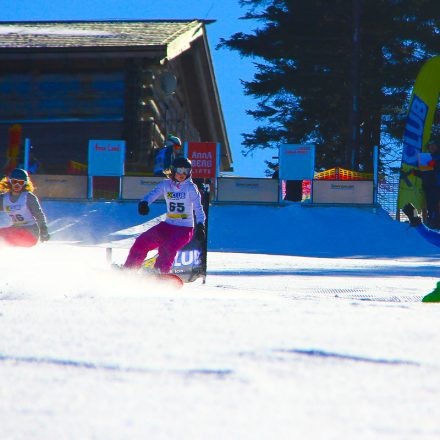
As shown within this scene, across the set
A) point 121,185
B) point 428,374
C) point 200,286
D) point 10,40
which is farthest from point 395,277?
point 10,40

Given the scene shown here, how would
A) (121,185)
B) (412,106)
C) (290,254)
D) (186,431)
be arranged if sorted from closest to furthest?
(186,431) → (290,254) → (412,106) → (121,185)

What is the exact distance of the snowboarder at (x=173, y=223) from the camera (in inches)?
314

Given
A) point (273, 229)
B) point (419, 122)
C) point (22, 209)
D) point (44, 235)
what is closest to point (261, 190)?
point (273, 229)

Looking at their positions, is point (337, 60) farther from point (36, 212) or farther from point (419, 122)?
point (36, 212)

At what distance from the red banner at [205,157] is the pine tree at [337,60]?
909cm

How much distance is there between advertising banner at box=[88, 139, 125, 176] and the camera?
Answer: 19.8 meters

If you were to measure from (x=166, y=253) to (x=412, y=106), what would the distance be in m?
11.7

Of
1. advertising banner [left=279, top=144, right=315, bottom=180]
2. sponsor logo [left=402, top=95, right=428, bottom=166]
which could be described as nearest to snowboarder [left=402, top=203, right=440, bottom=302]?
sponsor logo [left=402, top=95, right=428, bottom=166]

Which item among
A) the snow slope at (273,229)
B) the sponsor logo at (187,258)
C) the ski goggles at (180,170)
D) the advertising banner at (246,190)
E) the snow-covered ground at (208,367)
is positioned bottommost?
the snow slope at (273,229)

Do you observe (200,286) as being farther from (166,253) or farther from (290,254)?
(290,254)

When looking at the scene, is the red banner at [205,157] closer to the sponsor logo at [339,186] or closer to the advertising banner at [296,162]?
the advertising banner at [296,162]

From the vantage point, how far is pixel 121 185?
1992cm

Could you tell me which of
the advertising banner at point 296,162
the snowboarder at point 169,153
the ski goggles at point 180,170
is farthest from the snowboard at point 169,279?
the advertising banner at point 296,162

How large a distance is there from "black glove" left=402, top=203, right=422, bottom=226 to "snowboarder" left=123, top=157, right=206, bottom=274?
35.5 feet
